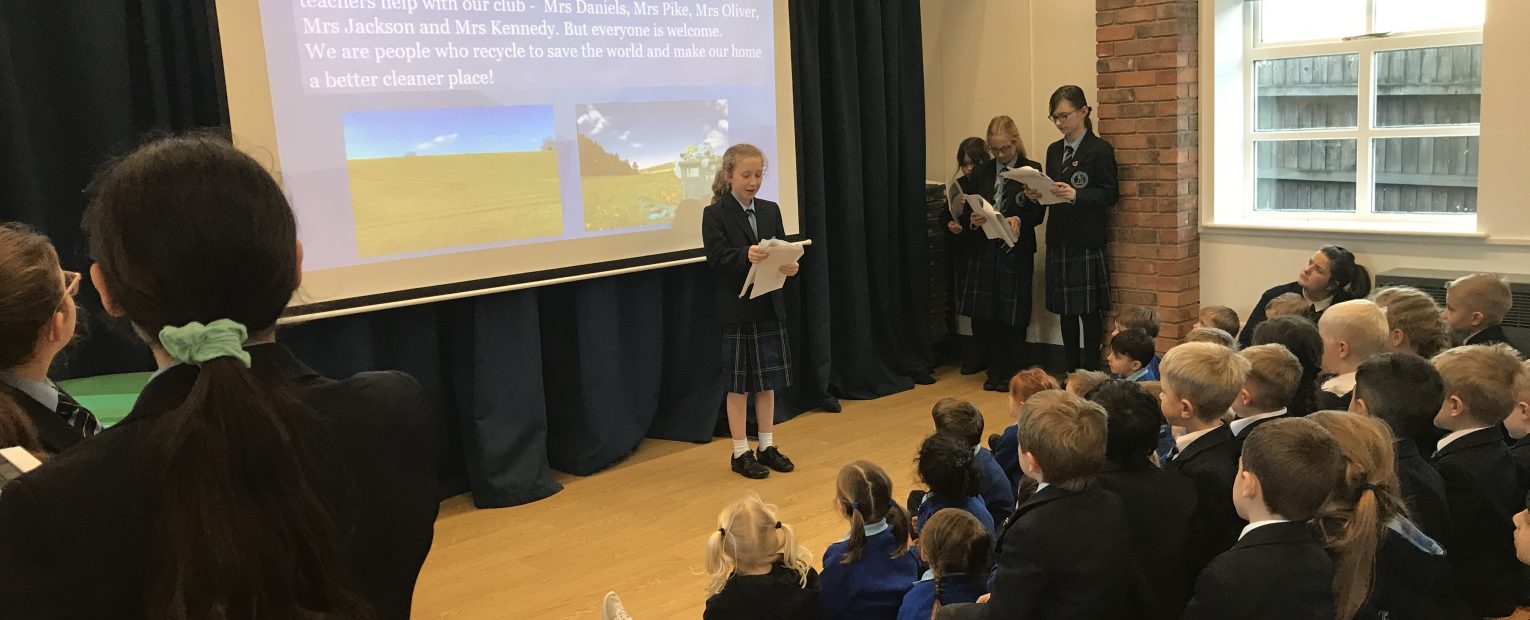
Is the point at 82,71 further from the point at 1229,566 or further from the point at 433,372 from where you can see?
the point at 1229,566

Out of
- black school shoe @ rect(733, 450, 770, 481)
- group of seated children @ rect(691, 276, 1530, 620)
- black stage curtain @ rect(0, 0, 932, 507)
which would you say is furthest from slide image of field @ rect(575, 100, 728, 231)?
group of seated children @ rect(691, 276, 1530, 620)

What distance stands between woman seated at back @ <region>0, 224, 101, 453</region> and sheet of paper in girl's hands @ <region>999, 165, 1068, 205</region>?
407 centimetres

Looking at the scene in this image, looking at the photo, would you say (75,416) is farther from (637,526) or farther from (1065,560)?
(637,526)

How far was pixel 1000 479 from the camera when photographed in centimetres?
273

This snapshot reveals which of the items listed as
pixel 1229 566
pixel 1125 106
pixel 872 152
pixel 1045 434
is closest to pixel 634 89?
pixel 872 152

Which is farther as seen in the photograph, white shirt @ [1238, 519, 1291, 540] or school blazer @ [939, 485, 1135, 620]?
school blazer @ [939, 485, 1135, 620]

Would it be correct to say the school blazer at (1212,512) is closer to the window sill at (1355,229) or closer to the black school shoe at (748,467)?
the black school shoe at (748,467)

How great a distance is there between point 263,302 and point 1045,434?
145cm

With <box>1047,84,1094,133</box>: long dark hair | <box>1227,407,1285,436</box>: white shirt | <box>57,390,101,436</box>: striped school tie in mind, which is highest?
<box>1047,84,1094,133</box>: long dark hair

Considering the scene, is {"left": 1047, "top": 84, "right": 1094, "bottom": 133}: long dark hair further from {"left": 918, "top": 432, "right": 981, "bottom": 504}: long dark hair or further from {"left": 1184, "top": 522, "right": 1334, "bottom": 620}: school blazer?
{"left": 1184, "top": 522, "right": 1334, "bottom": 620}: school blazer

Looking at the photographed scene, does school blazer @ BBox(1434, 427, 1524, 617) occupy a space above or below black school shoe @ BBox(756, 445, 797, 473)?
above

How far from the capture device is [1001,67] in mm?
5812

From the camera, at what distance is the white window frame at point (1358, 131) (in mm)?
4586

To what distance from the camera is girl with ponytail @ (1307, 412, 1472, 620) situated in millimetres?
1911
